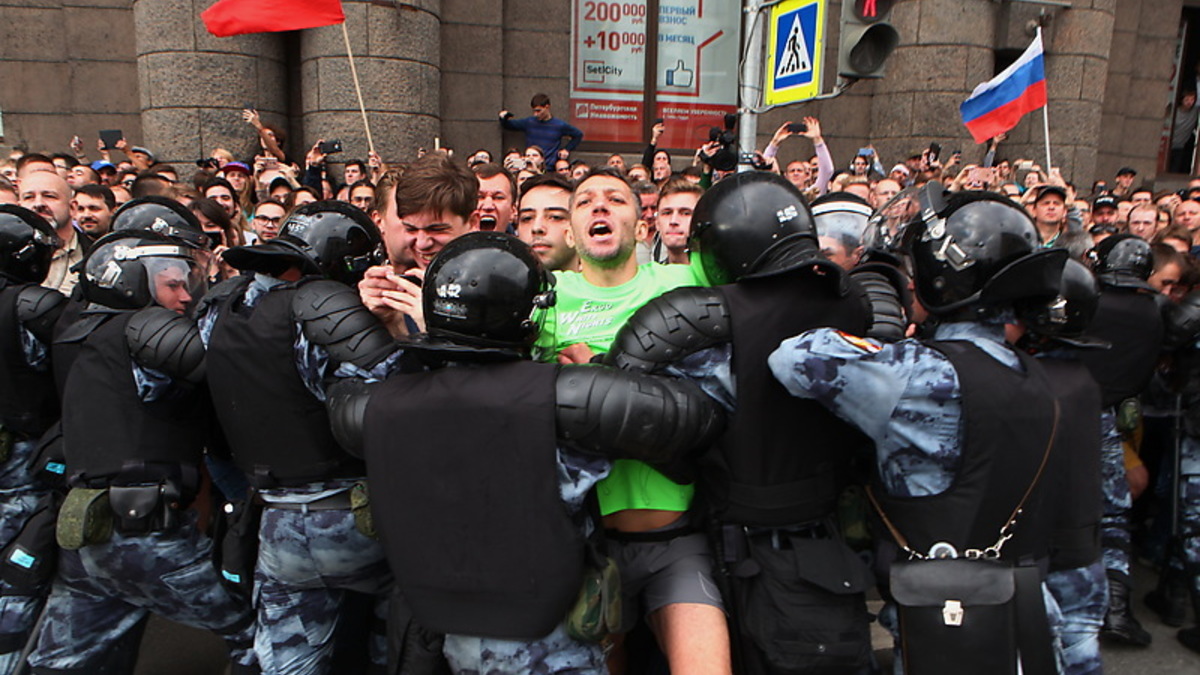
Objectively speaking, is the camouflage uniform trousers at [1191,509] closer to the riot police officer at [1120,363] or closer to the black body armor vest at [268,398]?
the riot police officer at [1120,363]

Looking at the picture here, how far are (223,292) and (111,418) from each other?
0.62 metres

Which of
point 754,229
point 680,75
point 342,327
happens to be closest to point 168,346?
A: point 342,327

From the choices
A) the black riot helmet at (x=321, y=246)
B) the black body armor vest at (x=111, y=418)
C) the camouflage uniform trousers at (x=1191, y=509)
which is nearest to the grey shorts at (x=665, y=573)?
the black riot helmet at (x=321, y=246)

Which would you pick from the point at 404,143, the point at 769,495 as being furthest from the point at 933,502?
the point at 404,143

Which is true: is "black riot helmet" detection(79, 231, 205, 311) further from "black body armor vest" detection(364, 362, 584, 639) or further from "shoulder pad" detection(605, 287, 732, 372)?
"shoulder pad" detection(605, 287, 732, 372)

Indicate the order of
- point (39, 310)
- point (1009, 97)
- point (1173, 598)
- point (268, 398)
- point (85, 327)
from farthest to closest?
1. point (1009, 97)
2. point (1173, 598)
3. point (39, 310)
4. point (85, 327)
5. point (268, 398)

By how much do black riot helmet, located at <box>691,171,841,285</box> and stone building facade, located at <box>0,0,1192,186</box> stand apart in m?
7.01

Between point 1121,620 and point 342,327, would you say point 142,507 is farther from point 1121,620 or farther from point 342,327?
point 1121,620

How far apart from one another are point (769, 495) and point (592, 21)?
933 cm

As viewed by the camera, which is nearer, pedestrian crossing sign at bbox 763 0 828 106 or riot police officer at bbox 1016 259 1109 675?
riot police officer at bbox 1016 259 1109 675

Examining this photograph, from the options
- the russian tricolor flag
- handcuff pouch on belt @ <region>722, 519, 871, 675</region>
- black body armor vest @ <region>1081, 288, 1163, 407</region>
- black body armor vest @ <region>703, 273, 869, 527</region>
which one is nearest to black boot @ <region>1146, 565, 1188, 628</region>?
black body armor vest @ <region>1081, 288, 1163, 407</region>

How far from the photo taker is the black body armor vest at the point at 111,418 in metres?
2.61

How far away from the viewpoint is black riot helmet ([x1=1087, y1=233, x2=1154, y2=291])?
145 inches

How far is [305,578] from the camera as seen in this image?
8.14 feet
